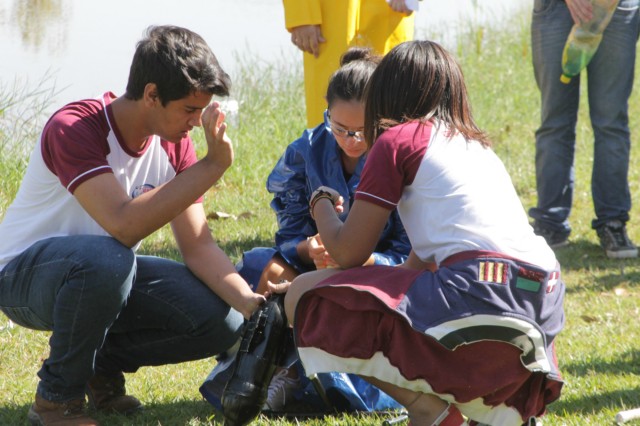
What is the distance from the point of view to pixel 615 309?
14.1 ft

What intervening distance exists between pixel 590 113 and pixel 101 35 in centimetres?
402

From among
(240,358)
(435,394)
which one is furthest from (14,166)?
(435,394)

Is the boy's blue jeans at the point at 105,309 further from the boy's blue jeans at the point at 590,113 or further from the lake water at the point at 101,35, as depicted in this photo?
the lake water at the point at 101,35

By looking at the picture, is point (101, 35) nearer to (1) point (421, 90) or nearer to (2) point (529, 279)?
(1) point (421, 90)

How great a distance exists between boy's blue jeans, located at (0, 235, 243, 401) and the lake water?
11.0ft

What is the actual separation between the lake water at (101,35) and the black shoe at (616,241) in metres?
3.35

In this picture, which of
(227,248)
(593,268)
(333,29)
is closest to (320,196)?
(333,29)

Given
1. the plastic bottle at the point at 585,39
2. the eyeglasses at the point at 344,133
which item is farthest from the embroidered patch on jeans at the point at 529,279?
the plastic bottle at the point at 585,39

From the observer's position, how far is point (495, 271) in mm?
2473

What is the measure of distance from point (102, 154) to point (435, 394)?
1.15 meters

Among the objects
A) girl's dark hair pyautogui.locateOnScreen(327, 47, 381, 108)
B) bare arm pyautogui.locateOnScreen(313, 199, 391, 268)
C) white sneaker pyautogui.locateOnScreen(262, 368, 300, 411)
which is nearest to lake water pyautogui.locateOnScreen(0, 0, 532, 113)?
girl's dark hair pyautogui.locateOnScreen(327, 47, 381, 108)

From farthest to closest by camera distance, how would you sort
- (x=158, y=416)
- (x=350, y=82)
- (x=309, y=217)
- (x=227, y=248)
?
(x=227, y=248), (x=309, y=217), (x=350, y=82), (x=158, y=416)

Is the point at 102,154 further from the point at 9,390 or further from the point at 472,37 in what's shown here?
the point at 472,37

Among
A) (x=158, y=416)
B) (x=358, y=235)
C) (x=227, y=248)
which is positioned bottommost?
(x=227, y=248)
